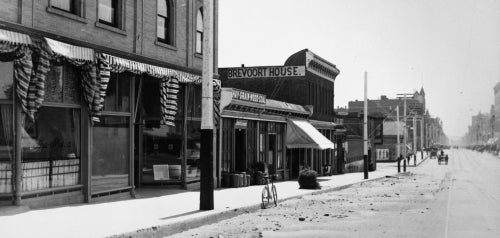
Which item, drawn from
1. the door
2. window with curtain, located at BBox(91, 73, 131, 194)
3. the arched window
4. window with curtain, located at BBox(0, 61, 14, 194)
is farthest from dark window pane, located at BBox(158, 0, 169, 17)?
the door

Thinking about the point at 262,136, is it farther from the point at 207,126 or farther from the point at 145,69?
the point at 207,126

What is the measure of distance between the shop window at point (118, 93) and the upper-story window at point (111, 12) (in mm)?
1677

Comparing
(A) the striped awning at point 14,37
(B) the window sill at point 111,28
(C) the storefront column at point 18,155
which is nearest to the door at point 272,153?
(B) the window sill at point 111,28

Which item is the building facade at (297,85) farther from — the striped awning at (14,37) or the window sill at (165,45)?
the striped awning at (14,37)

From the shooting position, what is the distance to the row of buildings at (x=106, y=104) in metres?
14.1

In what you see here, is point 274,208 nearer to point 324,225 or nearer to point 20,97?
point 324,225

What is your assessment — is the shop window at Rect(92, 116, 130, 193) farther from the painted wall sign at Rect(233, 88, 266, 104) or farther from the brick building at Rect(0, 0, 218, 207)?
the painted wall sign at Rect(233, 88, 266, 104)

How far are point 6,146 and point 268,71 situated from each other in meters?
28.0

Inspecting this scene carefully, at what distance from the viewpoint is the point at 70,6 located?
1647cm

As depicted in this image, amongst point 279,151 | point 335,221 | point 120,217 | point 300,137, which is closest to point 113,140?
point 120,217

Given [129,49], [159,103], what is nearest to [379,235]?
[129,49]

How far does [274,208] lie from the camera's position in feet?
60.2

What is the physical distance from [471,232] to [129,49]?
1187 cm

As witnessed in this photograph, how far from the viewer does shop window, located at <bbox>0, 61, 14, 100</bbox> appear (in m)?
14.0
